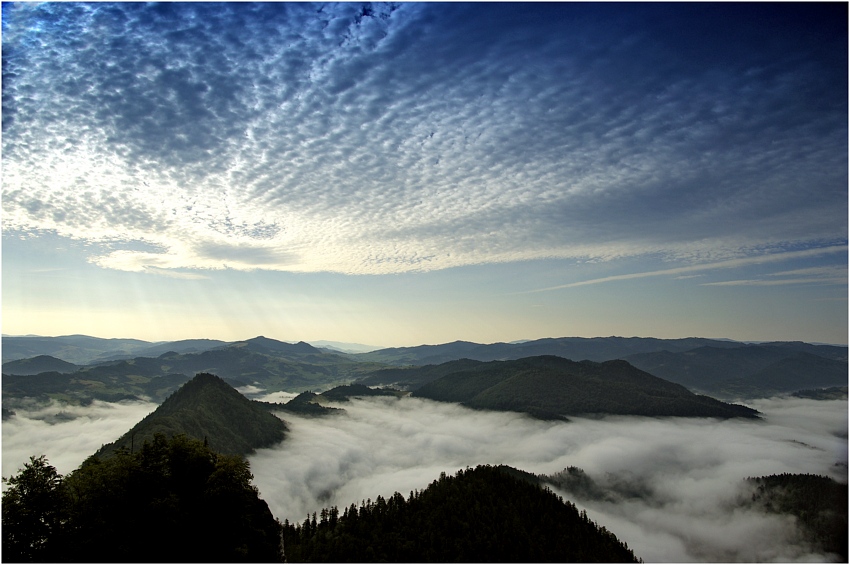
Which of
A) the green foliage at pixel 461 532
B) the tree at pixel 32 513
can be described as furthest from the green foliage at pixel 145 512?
the green foliage at pixel 461 532

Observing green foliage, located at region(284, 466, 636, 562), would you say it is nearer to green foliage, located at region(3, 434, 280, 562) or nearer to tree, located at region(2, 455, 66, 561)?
green foliage, located at region(3, 434, 280, 562)

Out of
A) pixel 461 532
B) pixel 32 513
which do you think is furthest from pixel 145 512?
pixel 461 532

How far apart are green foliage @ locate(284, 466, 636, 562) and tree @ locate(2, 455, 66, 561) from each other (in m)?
91.4

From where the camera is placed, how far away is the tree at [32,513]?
149 ft

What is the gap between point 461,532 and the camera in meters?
155

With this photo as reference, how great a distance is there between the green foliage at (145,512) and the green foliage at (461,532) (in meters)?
83.9

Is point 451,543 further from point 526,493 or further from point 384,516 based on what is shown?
point 526,493

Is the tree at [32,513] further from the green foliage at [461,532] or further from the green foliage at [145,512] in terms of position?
the green foliage at [461,532]

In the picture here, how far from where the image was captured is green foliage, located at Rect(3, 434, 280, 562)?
47250mm

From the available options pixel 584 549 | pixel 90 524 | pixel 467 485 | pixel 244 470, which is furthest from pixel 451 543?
pixel 90 524

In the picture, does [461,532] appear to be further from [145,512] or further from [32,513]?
[32,513]

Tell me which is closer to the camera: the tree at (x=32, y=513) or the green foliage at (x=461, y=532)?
the tree at (x=32, y=513)

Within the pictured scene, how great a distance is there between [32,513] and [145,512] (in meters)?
11.0

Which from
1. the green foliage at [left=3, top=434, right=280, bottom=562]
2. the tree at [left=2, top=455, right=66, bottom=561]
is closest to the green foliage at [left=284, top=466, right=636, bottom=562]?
the green foliage at [left=3, top=434, right=280, bottom=562]
